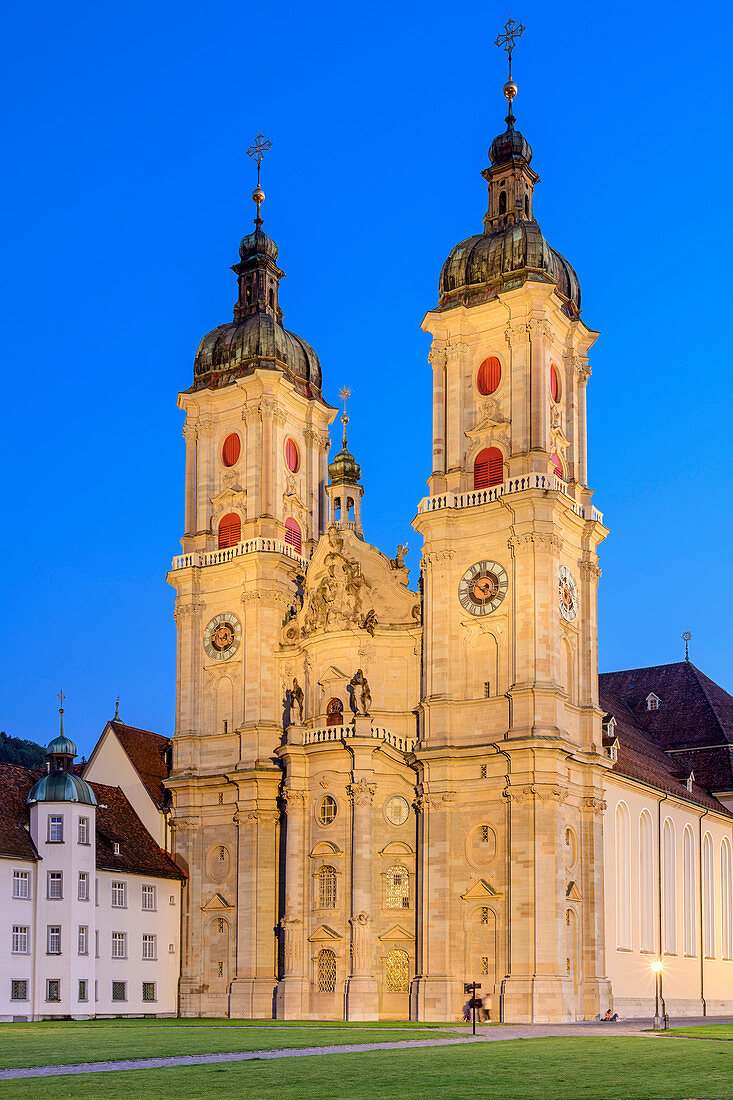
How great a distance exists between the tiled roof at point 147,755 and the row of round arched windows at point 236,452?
14.8 m

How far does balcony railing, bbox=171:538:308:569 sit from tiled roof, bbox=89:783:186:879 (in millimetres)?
11915

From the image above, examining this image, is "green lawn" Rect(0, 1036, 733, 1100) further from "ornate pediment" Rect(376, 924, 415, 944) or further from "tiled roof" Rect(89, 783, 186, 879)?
"tiled roof" Rect(89, 783, 186, 879)

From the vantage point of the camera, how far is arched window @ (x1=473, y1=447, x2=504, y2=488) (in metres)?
61.7

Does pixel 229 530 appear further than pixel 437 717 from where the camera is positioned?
Yes

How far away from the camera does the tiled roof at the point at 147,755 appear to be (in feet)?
231

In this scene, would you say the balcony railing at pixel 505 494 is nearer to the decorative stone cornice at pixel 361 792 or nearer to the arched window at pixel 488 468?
the arched window at pixel 488 468

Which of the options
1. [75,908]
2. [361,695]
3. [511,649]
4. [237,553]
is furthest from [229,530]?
[75,908]

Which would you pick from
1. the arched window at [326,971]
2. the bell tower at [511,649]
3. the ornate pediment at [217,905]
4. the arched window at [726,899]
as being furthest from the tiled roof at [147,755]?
the arched window at [726,899]

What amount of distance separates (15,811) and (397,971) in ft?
57.2

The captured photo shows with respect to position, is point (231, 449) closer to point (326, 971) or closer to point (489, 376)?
point (489, 376)

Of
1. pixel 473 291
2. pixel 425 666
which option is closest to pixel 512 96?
pixel 473 291

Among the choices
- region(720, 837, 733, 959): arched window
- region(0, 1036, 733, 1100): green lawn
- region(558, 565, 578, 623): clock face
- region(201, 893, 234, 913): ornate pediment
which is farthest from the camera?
region(720, 837, 733, 959): arched window

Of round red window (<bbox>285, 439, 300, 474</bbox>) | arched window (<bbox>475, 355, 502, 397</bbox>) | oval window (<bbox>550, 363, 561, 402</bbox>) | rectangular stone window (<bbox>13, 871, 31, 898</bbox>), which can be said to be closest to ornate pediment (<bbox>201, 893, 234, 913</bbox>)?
rectangular stone window (<bbox>13, 871, 31, 898</bbox>)

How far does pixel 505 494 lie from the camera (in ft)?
195
